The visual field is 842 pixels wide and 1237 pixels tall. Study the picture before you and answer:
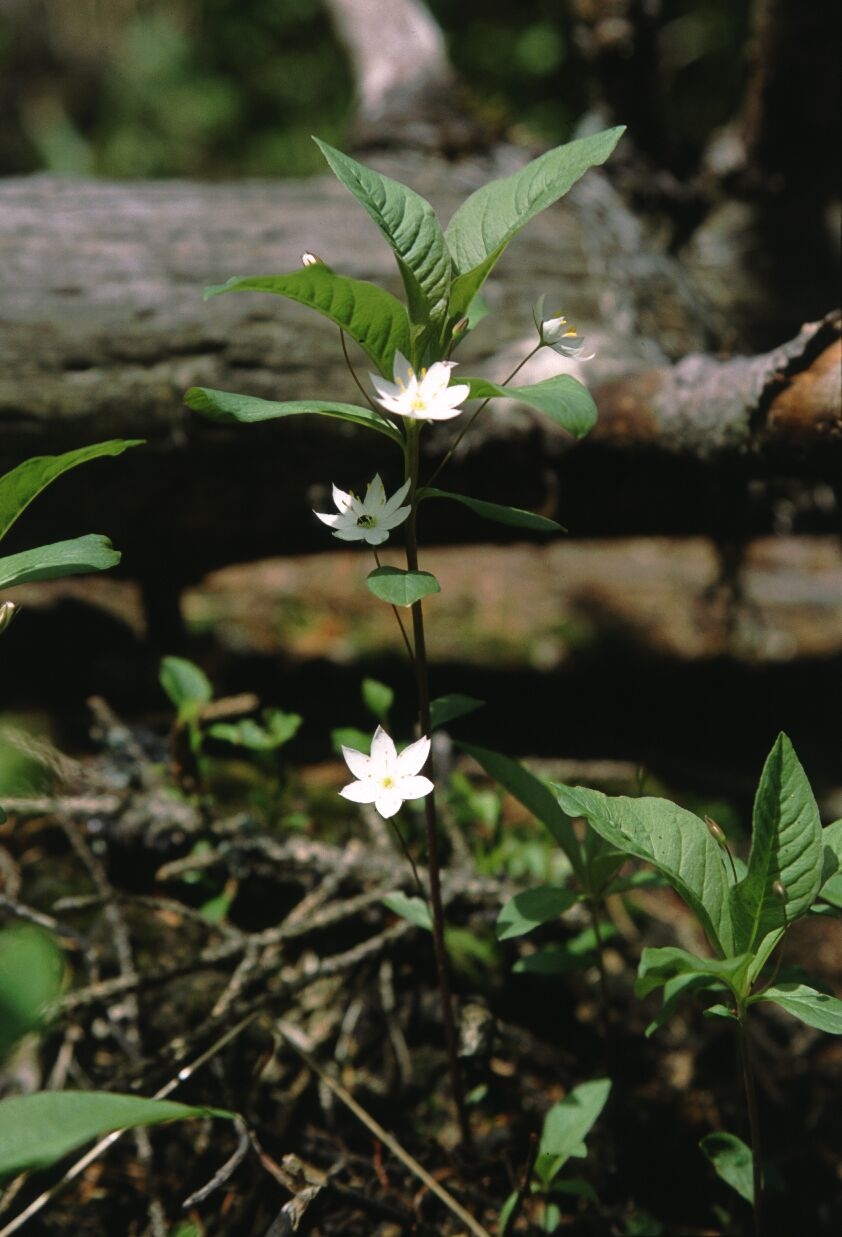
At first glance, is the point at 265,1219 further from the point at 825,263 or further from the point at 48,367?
the point at 825,263

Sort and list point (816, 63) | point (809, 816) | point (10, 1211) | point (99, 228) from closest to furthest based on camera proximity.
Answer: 1. point (809, 816)
2. point (10, 1211)
3. point (99, 228)
4. point (816, 63)

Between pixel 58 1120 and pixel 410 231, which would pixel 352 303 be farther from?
pixel 58 1120

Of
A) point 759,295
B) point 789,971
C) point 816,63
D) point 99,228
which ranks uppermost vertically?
point 816,63

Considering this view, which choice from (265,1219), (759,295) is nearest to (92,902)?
(265,1219)

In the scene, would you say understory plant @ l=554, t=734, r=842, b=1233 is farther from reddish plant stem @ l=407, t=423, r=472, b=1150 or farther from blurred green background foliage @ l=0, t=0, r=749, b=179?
blurred green background foliage @ l=0, t=0, r=749, b=179

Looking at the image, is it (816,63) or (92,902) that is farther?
(816,63)

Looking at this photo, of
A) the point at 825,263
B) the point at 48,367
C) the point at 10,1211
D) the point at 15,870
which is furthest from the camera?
the point at 825,263

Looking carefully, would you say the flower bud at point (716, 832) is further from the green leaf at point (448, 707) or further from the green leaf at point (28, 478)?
the green leaf at point (28, 478)

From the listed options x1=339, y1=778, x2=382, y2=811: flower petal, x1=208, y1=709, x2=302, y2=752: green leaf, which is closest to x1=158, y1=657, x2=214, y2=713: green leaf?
x1=208, y1=709, x2=302, y2=752: green leaf
